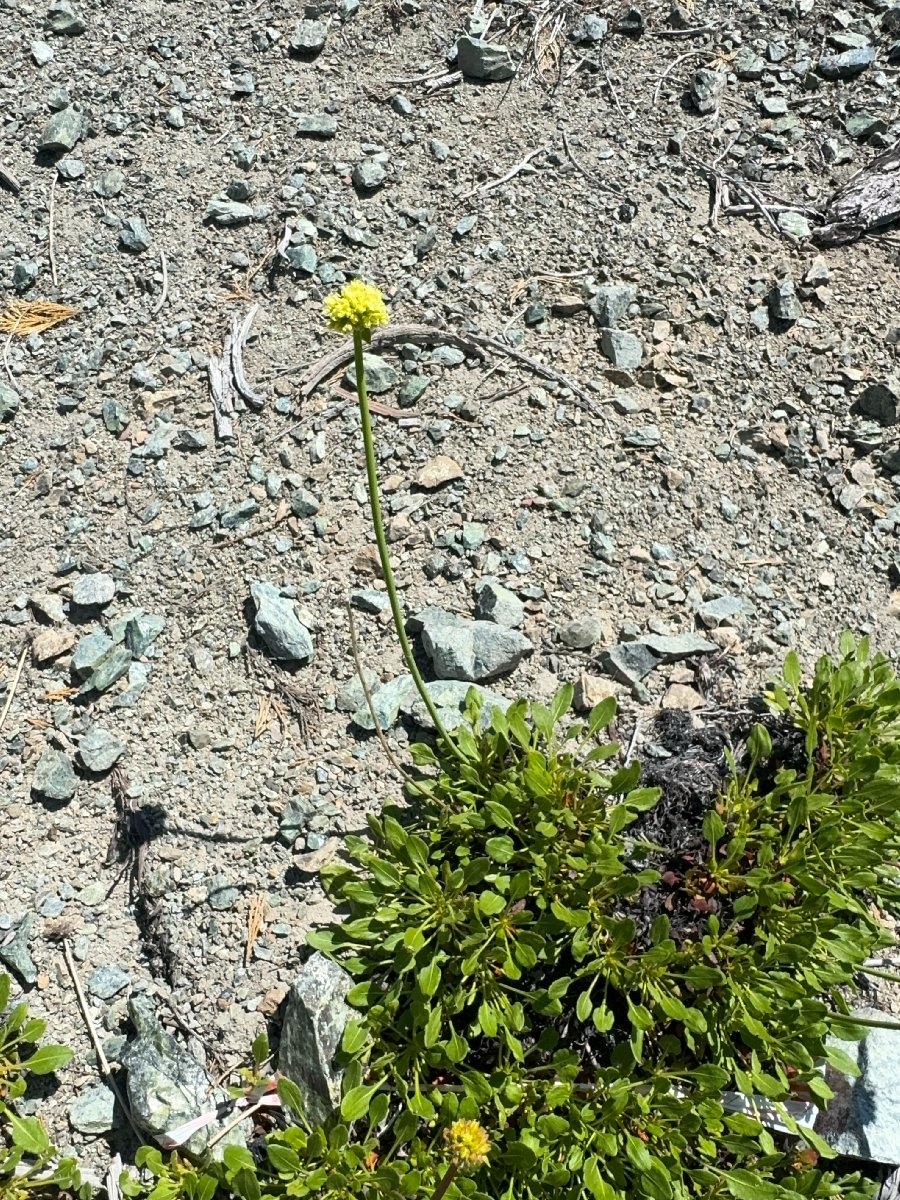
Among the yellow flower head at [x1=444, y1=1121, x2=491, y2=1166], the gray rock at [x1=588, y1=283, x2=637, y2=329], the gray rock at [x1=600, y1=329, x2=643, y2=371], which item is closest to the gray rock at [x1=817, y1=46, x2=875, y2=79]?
the gray rock at [x1=588, y1=283, x2=637, y2=329]

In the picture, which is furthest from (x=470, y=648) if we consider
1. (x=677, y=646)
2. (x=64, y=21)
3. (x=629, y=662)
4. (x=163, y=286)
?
(x=64, y=21)

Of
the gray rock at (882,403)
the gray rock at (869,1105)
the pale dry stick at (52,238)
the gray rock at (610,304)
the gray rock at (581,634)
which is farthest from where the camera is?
the pale dry stick at (52,238)

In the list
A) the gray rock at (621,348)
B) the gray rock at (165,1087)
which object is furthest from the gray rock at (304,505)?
the gray rock at (165,1087)

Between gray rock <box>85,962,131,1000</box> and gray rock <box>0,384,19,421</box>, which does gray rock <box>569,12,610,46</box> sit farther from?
gray rock <box>85,962,131,1000</box>

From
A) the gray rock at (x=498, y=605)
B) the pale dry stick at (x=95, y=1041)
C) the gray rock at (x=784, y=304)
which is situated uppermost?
the gray rock at (x=784, y=304)

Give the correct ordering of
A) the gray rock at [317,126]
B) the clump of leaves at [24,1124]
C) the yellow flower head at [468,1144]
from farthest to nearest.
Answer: the gray rock at [317,126]
the clump of leaves at [24,1124]
the yellow flower head at [468,1144]

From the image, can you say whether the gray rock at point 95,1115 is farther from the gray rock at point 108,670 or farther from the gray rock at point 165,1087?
the gray rock at point 108,670

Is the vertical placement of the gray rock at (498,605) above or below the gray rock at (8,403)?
below

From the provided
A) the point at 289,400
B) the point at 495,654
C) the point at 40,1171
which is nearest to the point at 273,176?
the point at 289,400
